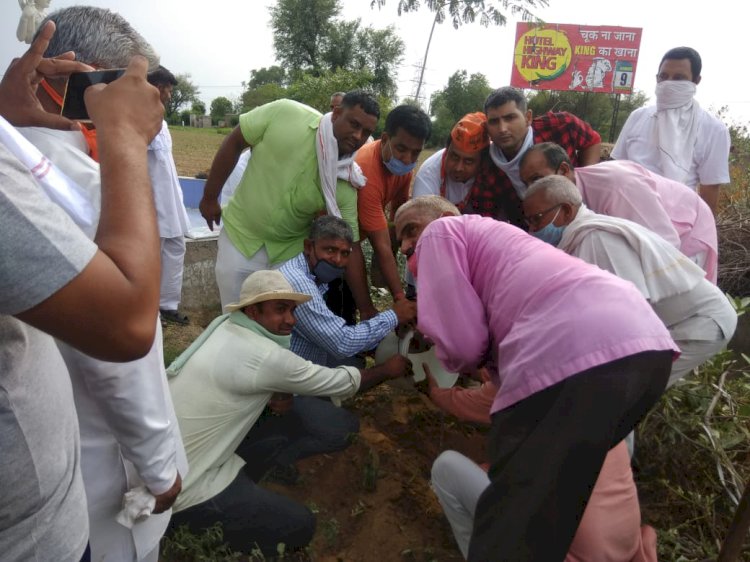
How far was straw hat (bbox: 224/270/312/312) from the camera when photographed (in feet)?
7.84

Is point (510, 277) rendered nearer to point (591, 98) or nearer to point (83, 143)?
point (83, 143)

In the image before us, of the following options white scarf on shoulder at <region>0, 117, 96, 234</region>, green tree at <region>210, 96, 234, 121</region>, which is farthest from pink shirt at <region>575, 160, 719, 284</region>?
green tree at <region>210, 96, 234, 121</region>

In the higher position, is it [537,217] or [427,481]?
[537,217]

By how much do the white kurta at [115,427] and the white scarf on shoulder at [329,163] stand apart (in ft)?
5.39

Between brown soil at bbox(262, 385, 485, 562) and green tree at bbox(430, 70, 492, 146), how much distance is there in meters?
24.7

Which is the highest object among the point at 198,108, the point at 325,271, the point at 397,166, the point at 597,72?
the point at 597,72

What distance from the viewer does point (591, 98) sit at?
24.6 meters

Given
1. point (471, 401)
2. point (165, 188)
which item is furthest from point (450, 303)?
point (165, 188)

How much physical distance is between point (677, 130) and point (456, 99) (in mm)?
25749

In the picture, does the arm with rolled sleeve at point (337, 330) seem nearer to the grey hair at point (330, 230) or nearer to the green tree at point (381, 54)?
the grey hair at point (330, 230)

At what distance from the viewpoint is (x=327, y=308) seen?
2912 mm

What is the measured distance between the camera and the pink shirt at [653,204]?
267cm

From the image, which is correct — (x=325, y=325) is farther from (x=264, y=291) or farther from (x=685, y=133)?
(x=685, y=133)

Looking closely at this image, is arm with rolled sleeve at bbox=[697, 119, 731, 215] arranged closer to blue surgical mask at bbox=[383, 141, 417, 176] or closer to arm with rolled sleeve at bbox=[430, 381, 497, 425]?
blue surgical mask at bbox=[383, 141, 417, 176]
